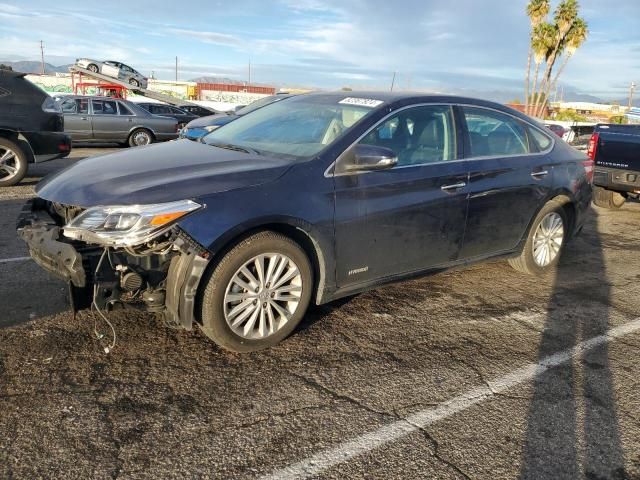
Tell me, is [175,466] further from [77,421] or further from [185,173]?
[185,173]

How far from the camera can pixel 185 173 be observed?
343cm

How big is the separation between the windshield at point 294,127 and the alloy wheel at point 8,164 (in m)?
5.17

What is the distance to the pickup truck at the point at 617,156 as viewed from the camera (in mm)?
8062

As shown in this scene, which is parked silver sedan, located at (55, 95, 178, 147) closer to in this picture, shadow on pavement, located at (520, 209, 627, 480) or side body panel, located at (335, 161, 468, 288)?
side body panel, located at (335, 161, 468, 288)

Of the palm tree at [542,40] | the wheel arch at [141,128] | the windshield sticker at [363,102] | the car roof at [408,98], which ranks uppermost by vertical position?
the palm tree at [542,40]

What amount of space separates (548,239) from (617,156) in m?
3.78

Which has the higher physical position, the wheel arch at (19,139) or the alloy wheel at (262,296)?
the wheel arch at (19,139)

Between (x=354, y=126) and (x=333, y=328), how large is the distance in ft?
4.70

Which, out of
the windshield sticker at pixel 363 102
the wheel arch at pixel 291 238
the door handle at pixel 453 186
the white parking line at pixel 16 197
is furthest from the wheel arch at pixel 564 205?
the white parking line at pixel 16 197

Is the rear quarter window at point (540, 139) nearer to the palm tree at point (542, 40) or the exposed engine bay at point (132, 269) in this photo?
the exposed engine bay at point (132, 269)

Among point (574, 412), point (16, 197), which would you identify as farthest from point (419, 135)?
point (16, 197)

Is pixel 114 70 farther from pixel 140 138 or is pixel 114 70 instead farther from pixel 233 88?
pixel 140 138

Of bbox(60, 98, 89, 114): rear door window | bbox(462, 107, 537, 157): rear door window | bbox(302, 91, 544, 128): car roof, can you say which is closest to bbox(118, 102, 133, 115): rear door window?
bbox(60, 98, 89, 114): rear door window

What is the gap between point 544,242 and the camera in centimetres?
536
